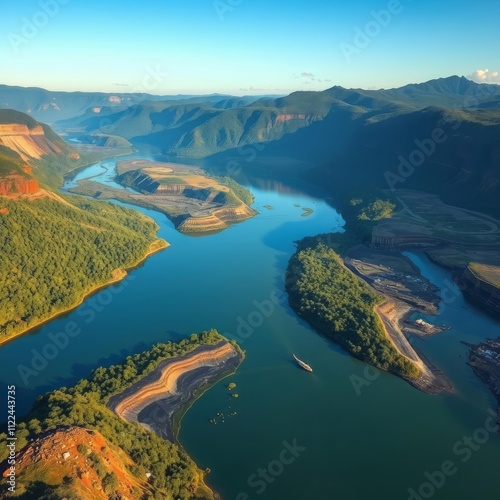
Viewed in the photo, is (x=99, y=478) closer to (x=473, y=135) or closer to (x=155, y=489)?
(x=155, y=489)

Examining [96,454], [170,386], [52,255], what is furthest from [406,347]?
[52,255]

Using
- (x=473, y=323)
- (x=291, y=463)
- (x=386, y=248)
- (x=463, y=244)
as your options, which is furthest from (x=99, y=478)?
(x=463, y=244)

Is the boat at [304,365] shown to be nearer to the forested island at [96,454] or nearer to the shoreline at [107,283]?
the forested island at [96,454]

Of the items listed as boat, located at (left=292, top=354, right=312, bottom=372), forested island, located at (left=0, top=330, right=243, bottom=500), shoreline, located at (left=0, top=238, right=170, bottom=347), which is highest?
forested island, located at (left=0, top=330, right=243, bottom=500)

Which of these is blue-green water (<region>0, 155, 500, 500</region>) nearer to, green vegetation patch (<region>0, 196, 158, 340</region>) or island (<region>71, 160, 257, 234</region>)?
green vegetation patch (<region>0, 196, 158, 340</region>)

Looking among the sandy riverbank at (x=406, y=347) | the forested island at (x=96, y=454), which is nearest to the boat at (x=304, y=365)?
the sandy riverbank at (x=406, y=347)

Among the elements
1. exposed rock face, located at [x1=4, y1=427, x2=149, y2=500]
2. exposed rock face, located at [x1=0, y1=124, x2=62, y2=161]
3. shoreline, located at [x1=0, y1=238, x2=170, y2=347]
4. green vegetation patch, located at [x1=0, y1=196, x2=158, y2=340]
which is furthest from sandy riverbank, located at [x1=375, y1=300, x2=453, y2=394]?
exposed rock face, located at [x1=0, y1=124, x2=62, y2=161]
